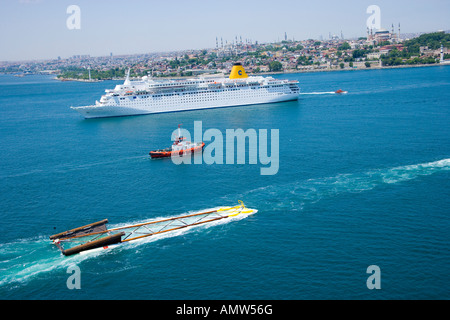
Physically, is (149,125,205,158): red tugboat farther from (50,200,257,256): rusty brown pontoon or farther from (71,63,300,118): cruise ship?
(71,63,300,118): cruise ship

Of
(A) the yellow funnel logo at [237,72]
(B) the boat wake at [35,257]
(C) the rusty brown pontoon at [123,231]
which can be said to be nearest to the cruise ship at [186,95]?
(A) the yellow funnel logo at [237,72]

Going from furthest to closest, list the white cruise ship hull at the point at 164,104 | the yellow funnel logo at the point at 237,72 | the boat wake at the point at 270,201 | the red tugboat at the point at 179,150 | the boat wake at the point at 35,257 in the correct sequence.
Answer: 1. the yellow funnel logo at the point at 237,72
2. the white cruise ship hull at the point at 164,104
3. the red tugboat at the point at 179,150
4. the boat wake at the point at 270,201
5. the boat wake at the point at 35,257

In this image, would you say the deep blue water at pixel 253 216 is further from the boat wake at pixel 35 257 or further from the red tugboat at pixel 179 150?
the red tugboat at pixel 179 150

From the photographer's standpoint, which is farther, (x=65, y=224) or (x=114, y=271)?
(x=65, y=224)

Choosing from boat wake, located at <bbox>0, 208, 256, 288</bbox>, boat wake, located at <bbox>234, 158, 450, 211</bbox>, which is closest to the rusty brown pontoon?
boat wake, located at <bbox>0, 208, 256, 288</bbox>

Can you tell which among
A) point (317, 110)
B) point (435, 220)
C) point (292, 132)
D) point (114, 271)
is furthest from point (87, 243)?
point (317, 110)
